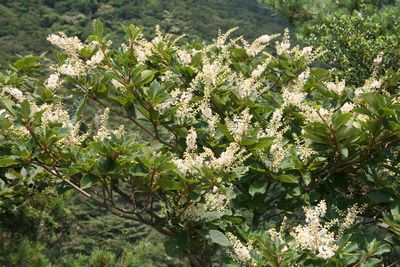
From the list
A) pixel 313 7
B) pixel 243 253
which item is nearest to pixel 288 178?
pixel 243 253

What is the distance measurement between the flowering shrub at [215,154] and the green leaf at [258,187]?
0.01m

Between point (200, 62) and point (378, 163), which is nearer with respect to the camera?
point (378, 163)

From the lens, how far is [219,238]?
112 inches

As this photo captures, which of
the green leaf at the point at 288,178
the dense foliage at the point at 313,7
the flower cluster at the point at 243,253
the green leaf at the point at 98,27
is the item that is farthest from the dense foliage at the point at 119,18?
the flower cluster at the point at 243,253

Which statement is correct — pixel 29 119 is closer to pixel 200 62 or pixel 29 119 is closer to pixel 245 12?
pixel 200 62

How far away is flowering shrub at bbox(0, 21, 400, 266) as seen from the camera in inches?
109

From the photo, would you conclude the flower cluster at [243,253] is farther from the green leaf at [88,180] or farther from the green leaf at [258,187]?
the green leaf at [88,180]

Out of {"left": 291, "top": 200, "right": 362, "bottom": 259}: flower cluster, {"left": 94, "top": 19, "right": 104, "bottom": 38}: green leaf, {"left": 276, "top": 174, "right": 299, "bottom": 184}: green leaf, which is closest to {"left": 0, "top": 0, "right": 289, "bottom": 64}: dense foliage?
{"left": 94, "top": 19, "right": 104, "bottom": 38}: green leaf

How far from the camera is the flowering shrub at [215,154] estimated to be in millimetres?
2758

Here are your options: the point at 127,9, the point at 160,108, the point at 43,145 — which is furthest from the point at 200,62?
the point at 127,9

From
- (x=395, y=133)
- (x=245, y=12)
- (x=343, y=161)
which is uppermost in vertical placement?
(x=395, y=133)

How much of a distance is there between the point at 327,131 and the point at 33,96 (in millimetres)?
1858

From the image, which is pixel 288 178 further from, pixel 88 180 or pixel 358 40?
pixel 358 40

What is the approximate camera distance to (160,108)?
10.4ft
